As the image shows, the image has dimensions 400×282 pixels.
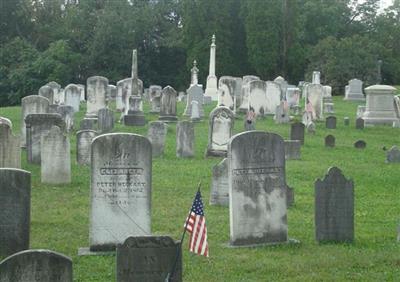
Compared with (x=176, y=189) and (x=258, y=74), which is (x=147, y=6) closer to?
(x=258, y=74)

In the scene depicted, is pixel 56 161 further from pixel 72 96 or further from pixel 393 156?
pixel 72 96

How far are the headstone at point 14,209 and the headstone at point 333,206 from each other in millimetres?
3933

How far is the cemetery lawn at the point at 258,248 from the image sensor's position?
9.98 m

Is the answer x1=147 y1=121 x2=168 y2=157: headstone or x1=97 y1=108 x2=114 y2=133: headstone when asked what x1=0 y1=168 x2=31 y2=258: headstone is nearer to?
x1=147 y1=121 x2=168 y2=157: headstone

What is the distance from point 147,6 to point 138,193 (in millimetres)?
54045

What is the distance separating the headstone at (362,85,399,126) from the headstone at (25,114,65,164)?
15.4 meters

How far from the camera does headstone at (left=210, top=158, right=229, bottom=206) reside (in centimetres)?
1455

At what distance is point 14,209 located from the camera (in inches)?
412

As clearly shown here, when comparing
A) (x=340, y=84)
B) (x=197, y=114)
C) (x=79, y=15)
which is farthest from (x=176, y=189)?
(x=79, y=15)

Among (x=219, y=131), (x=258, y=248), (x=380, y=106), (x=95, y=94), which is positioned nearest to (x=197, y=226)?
(x=258, y=248)

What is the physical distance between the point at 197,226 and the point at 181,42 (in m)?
52.6

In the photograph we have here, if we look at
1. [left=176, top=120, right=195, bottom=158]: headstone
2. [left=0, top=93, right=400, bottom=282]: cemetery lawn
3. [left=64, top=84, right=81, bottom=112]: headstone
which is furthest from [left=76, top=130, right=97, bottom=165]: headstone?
[left=64, top=84, right=81, bottom=112]: headstone

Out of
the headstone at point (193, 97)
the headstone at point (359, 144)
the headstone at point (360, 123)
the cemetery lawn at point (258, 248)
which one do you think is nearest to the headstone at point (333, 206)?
the cemetery lawn at point (258, 248)

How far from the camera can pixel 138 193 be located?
11.0m
